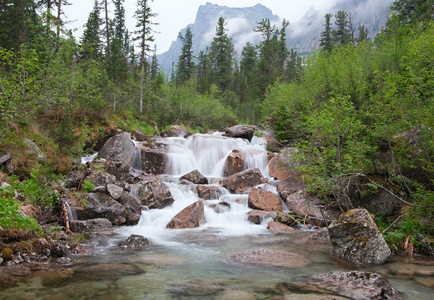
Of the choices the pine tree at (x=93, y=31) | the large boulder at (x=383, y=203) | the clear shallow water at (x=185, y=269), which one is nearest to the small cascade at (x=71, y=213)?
the clear shallow water at (x=185, y=269)

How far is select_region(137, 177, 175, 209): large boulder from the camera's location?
44.7 feet

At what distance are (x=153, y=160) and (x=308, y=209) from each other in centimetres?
1222

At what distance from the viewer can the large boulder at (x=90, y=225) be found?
9.64 metres

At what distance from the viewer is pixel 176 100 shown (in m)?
36.7

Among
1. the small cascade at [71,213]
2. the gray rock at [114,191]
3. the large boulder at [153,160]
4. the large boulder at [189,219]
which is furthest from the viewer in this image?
the large boulder at [153,160]

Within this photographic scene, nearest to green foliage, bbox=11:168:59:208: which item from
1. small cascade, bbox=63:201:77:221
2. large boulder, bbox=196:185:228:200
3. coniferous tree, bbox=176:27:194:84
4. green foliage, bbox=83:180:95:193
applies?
small cascade, bbox=63:201:77:221

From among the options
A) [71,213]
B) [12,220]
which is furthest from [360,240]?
[71,213]

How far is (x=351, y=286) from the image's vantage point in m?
5.15

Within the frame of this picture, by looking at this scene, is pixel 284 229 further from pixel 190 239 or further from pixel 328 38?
pixel 328 38

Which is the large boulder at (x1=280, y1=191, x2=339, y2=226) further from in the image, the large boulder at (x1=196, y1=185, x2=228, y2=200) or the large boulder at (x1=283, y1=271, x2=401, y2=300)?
the large boulder at (x1=283, y1=271, x2=401, y2=300)

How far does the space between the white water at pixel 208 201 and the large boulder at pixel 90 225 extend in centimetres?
92

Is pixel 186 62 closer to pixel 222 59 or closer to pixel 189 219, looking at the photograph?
pixel 222 59

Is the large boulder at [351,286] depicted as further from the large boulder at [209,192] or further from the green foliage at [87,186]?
the large boulder at [209,192]

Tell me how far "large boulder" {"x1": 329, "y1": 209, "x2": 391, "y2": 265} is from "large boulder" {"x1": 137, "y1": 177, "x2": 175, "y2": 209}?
864cm
